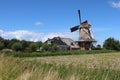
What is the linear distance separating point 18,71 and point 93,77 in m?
2.30

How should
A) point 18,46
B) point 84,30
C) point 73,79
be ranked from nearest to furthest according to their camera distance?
point 73,79 < point 84,30 < point 18,46

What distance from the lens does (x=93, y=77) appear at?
9297 mm

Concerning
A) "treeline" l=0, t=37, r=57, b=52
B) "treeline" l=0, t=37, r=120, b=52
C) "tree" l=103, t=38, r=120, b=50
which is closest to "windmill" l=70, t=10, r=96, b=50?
"treeline" l=0, t=37, r=120, b=52

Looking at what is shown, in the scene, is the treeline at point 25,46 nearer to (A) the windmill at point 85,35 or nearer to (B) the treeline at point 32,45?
(B) the treeline at point 32,45

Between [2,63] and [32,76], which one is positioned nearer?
[32,76]

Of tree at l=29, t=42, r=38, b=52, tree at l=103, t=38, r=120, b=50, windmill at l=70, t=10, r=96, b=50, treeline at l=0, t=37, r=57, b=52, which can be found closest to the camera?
windmill at l=70, t=10, r=96, b=50

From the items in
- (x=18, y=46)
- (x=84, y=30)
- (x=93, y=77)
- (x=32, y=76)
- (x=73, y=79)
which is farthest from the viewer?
(x=18, y=46)

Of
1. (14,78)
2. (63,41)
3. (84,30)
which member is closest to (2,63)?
(14,78)

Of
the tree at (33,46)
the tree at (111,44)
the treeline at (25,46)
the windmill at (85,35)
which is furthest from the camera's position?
the tree at (111,44)

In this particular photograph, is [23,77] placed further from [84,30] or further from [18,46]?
[18,46]

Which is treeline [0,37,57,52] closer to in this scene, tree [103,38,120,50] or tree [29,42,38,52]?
tree [29,42,38,52]

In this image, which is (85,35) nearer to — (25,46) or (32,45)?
(32,45)

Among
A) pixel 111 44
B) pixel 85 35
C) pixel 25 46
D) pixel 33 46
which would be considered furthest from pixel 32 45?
pixel 111 44

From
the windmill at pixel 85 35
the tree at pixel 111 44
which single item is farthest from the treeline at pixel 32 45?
the windmill at pixel 85 35
